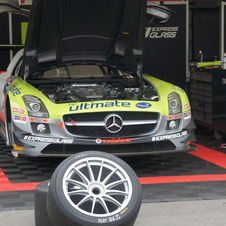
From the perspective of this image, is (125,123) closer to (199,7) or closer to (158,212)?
(158,212)

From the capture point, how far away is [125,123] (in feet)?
20.5

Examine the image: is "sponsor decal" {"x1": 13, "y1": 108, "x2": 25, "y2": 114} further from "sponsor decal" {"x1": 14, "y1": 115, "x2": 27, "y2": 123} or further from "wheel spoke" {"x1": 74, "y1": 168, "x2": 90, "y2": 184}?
"wheel spoke" {"x1": 74, "y1": 168, "x2": 90, "y2": 184}

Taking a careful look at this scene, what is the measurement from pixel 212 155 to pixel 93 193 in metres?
4.20

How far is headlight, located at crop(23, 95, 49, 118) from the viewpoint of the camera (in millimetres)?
6230

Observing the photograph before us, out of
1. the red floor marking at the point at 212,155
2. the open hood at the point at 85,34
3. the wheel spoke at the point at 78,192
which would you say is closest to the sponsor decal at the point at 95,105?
the open hood at the point at 85,34

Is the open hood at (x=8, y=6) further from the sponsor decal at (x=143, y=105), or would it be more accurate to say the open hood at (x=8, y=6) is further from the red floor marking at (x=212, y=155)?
the red floor marking at (x=212, y=155)

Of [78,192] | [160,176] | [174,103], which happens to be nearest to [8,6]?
[174,103]

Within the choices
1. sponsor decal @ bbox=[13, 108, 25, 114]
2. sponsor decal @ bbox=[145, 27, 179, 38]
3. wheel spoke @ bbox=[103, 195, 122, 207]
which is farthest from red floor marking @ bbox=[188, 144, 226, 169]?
sponsor decal @ bbox=[145, 27, 179, 38]

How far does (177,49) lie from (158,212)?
7.58 meters

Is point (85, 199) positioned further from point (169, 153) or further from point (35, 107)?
point (169, 153)

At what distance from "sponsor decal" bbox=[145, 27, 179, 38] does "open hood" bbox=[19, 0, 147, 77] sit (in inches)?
170

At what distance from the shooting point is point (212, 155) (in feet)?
26.1

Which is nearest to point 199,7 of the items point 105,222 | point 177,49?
point 177,49

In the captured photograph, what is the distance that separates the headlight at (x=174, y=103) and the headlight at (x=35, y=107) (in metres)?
1.52
